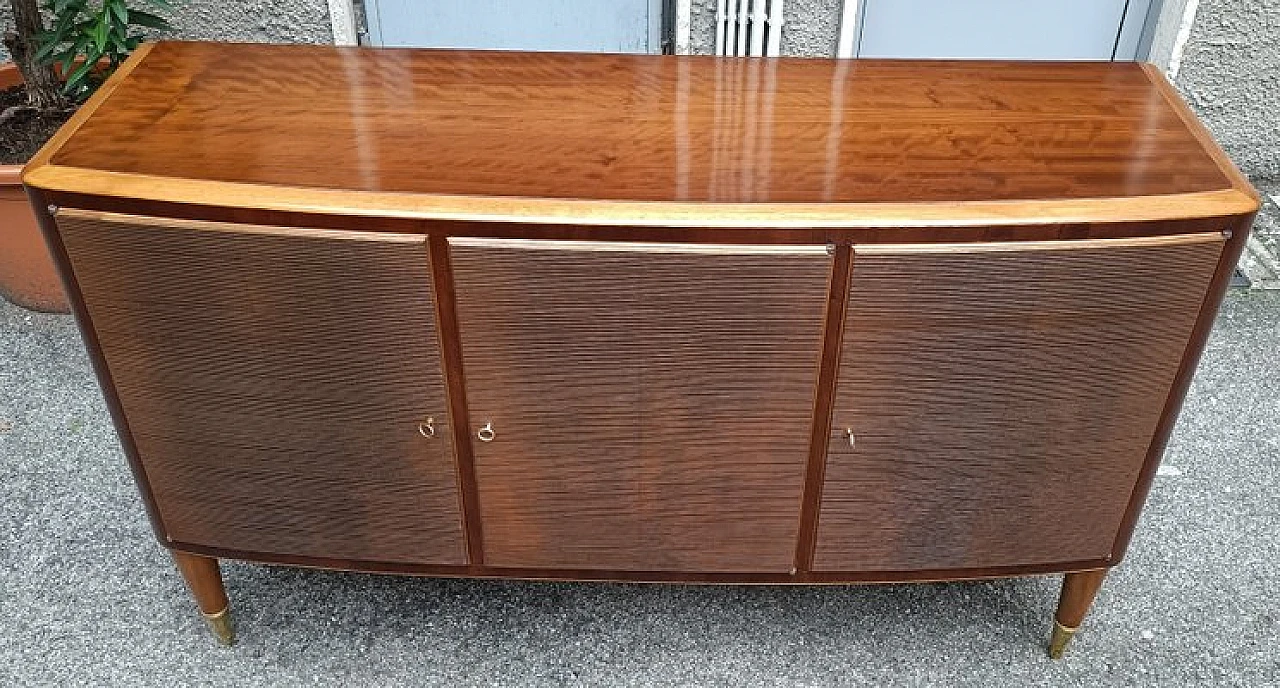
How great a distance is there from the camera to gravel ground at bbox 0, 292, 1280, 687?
1.57m

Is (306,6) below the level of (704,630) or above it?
above

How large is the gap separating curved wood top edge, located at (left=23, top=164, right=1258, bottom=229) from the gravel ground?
71cm

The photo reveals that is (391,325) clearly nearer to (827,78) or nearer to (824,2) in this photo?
(827,78)

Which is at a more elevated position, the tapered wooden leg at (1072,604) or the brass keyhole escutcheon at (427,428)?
the brass keyhole escutcheon at (427,428)

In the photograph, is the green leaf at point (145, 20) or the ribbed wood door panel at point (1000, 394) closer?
the ribbed wood door panel at point (1000, 394)

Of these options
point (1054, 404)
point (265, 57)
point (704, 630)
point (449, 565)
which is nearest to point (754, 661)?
point (704, 630)

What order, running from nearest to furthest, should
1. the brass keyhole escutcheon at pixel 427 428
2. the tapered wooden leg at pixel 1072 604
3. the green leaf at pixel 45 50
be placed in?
the brass keyhole escutcheon at pixel 427 428
the tapered wooden leg at pixel 1072 604
the green leaf at pixel 45 50

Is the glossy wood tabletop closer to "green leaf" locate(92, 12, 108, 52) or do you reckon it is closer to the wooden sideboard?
the wooden sideboard

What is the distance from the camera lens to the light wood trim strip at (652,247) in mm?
1147

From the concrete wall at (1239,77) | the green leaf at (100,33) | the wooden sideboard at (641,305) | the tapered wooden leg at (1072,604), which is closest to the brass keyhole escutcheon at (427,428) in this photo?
the wooden sideboard at (641,305)

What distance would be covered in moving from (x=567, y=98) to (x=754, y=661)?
31.4 inches

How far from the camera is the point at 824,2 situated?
242 cm

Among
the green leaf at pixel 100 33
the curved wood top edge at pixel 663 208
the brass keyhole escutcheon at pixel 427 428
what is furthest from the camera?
the green leaf at pixel 100 33

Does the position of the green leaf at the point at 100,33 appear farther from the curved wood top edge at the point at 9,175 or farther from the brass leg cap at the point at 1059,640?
the brass leg cap at the point at 1059,640
